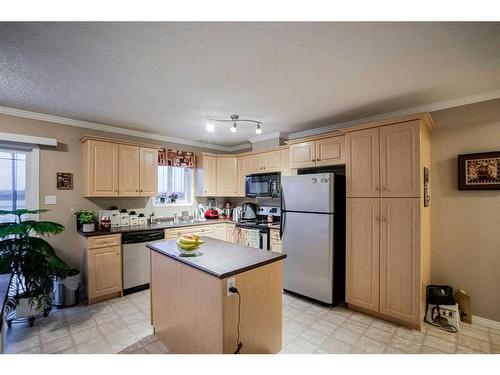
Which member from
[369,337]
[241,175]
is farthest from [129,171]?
[369,337]

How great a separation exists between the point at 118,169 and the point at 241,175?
81.6 inches

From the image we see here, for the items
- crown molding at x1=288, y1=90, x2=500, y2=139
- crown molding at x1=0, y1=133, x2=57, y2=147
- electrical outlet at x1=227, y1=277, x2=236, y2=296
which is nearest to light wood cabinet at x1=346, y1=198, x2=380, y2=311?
crown molding at x1=288, y1=90, x2=500, y2=139

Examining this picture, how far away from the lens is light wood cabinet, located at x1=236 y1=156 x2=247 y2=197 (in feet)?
15.0

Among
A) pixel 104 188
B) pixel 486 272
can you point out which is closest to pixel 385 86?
pixel 486 272

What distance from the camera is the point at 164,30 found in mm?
1487

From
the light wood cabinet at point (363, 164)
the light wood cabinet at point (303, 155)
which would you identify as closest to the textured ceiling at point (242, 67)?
the light wood cabinet at point (363, 164)

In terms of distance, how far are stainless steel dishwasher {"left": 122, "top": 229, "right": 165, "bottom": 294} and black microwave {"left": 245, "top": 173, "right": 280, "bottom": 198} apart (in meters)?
1.74

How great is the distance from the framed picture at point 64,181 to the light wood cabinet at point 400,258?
3988 mm

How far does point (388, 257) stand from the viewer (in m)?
2.60

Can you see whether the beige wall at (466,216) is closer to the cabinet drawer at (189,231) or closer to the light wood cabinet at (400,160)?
the light wood cabinet at (400,160)

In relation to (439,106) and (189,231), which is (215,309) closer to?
(189,231)

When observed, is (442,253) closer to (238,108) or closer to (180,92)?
(238,108)

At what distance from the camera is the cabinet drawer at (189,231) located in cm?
364
